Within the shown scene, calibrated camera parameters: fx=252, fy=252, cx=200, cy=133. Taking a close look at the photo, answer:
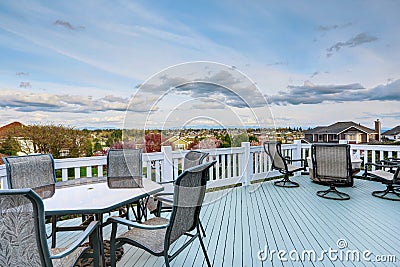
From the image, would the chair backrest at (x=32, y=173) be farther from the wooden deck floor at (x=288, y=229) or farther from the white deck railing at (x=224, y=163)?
the wooden deck floor at (x=288, y=229)

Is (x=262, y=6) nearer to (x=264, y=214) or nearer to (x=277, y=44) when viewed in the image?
(x=277, y=44)

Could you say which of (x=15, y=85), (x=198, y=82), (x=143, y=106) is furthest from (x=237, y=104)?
(x=15, y=85)

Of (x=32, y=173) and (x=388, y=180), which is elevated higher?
(x=32, y=173)

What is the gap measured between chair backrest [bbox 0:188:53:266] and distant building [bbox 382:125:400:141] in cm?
759

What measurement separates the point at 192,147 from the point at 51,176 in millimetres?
2635

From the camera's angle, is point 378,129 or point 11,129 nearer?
point 11,129

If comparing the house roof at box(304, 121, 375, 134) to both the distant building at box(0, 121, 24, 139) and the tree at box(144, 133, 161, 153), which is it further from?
the distant building at box(0, 121, 24, 139)

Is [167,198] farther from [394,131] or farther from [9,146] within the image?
[394,131]

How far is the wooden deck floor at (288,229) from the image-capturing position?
101 inches

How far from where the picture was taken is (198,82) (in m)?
4.16

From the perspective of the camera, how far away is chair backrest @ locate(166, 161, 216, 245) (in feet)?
6.06

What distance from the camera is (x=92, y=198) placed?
2.17 meters

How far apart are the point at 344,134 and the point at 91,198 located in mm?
6994

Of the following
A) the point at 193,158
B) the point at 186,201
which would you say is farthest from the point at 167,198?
the point at 193,158
